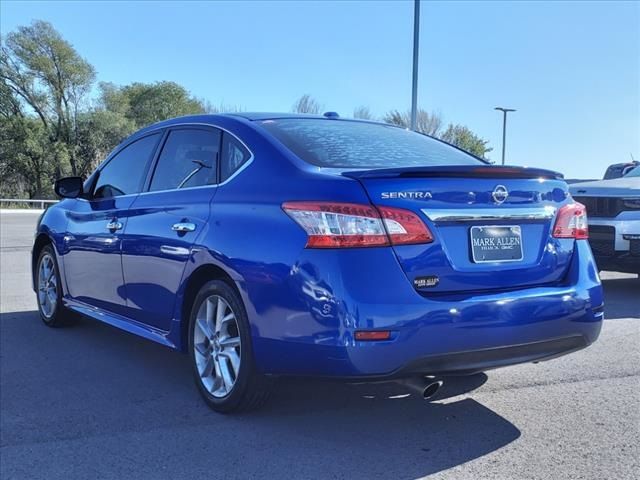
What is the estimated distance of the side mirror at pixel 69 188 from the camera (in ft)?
18.6

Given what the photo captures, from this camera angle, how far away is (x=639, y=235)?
292 inches

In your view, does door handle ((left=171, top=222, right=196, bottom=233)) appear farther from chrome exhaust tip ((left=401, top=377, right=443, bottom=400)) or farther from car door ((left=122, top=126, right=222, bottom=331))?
chrome exhaust tip ((left=401, top=377, right=443, bottom=400))

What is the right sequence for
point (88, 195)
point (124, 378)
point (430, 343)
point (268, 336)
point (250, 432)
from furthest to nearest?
point (88, 195), point (124, 378), point (250, 432), point (268, 336), point (430, 343)

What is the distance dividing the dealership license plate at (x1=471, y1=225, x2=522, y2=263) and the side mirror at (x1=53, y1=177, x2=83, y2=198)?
3.80 m

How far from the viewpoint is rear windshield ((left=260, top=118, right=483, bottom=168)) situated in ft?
11.8

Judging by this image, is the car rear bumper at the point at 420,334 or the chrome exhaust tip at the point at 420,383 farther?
the chrome exhaust tip at the point at 420,383

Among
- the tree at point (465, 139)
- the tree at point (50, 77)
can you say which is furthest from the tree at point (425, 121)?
the tree at point (50, 77)

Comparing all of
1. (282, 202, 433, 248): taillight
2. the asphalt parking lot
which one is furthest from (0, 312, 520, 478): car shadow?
(282, 202, 433, 248): taillight

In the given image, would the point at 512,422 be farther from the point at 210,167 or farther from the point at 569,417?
the point at 210,167

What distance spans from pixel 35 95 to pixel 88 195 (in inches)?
1897

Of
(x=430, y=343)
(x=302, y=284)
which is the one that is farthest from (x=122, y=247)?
(x=430, y=343)

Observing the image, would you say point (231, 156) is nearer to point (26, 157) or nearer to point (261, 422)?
point (261, 422)

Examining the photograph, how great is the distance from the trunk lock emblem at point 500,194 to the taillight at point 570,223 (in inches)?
15.6

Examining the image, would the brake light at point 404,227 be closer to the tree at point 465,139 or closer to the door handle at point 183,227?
the door handle at point 183,227
